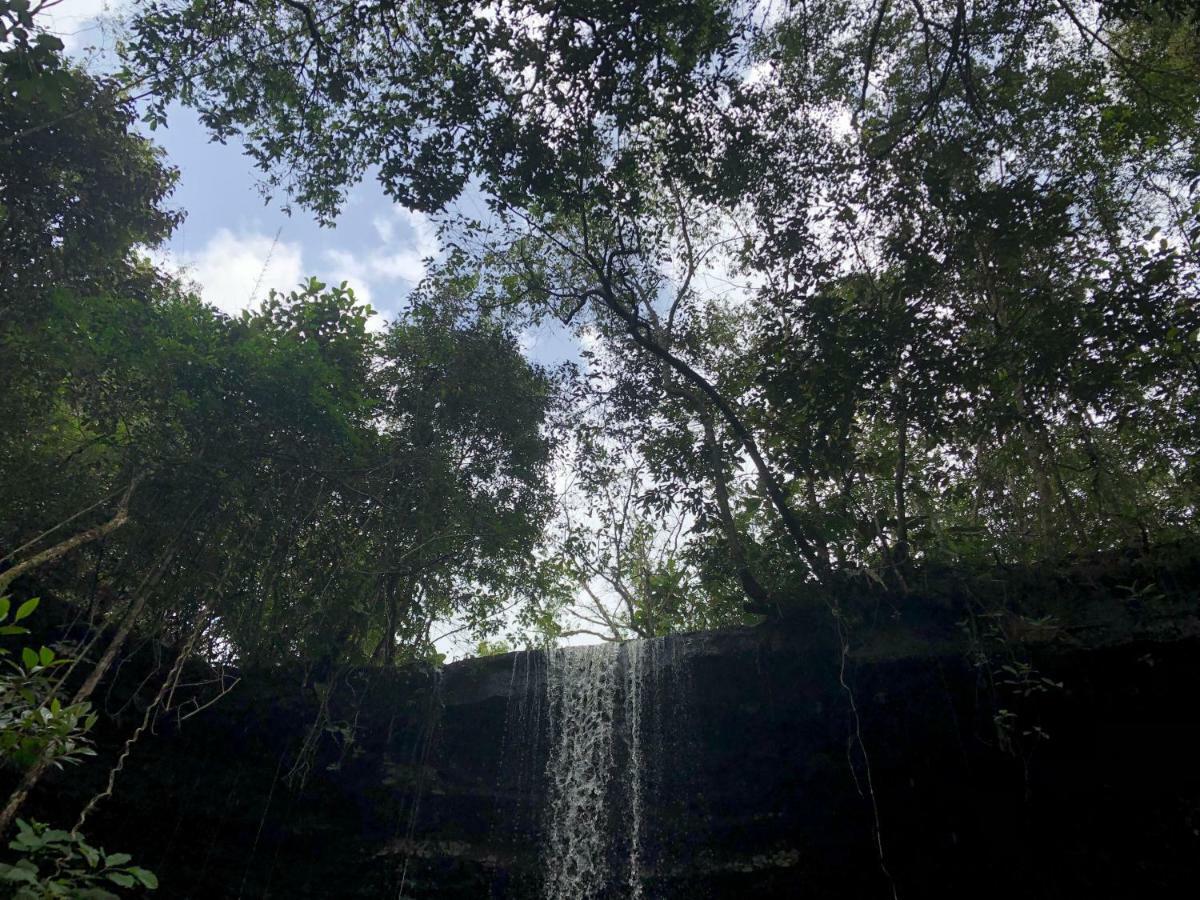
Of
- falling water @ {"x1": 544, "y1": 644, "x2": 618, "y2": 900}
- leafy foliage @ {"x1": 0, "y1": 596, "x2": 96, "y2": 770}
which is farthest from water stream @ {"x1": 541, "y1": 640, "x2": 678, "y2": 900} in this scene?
leafy foliage @ {"x1": 0, "y1": 596, "x2": 96, "y2": 770}

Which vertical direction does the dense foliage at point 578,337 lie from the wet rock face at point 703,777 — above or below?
above

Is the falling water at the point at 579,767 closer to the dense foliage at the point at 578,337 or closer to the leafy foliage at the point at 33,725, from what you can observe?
the dense foliage at the point at 578,337

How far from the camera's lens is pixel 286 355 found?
7.25 m

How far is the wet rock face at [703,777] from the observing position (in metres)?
5.91

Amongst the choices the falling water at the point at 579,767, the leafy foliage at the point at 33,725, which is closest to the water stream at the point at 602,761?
the falling water at the point at 579,767

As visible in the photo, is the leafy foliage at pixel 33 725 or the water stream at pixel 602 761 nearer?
the leafy foliage at pixel 33 725

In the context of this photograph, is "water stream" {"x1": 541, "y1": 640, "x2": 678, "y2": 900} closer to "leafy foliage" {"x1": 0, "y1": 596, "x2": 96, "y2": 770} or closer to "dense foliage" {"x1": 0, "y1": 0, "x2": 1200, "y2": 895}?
"dense foliage" {"x1": 0, "y1": 0, "x2": 1200, "y2": 895}

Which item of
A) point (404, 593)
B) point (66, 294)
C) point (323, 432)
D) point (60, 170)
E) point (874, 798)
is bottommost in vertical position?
point (874, 798)

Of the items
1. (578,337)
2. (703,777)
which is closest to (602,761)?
(703,777)

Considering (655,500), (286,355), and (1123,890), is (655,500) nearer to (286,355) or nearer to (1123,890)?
(286,355)

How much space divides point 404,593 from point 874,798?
18.3ft

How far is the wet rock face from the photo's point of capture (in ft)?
19.4

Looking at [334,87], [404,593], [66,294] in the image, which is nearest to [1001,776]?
[404,593]

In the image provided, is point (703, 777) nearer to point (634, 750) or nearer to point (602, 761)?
point (634, 750)
